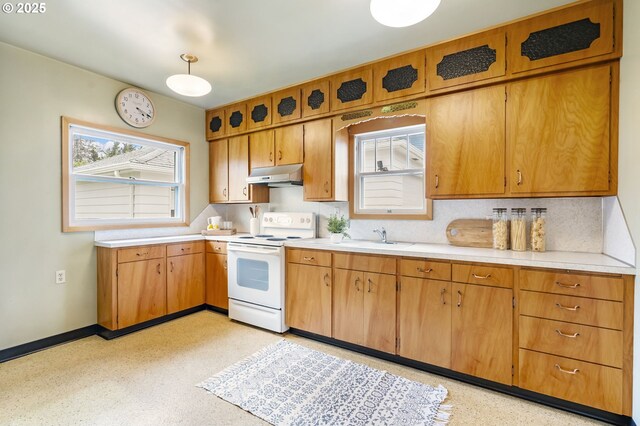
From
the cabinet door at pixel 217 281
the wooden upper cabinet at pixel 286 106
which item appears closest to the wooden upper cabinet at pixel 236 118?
the wooden upper cabinet at pixel 286 106

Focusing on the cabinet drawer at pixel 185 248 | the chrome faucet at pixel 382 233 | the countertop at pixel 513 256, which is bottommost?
the cabinet drawer at pixel 185 248

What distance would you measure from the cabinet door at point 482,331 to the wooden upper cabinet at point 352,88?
1.87 meters

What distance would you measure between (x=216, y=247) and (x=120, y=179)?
1.31 m

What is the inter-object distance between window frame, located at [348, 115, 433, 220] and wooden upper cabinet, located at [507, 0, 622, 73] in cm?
88

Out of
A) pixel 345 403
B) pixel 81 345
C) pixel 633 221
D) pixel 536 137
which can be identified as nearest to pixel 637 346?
pixel 633 221

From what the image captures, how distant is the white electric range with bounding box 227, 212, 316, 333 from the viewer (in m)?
3.09

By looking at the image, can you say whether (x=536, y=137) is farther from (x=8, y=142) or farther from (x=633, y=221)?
(x=8, y=142)

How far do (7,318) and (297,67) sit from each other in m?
3.40

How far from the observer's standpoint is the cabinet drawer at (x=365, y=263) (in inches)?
97.5

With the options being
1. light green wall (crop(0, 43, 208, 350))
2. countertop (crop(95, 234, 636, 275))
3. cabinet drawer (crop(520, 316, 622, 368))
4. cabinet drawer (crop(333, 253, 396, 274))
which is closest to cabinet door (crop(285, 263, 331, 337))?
cabinet drawer (crop(333, 253, 396, 274))

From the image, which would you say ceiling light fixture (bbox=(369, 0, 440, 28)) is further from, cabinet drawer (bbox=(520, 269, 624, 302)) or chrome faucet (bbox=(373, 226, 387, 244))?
chrome faucet (bbox=(373, 226, 387, 244))

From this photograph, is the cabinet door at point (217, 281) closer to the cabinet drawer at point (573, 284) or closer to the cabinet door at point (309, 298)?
the cabinet door at point (309, 298)

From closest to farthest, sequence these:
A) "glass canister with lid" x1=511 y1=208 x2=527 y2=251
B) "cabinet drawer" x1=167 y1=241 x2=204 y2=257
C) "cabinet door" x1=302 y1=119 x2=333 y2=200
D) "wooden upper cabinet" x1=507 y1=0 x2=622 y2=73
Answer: "wooden upper cabinet" x1=507 y1=0 x2=622 y2=73 < "glass canister with lid" x1=511 y1=208 x2=527 y2=251 < "cabinet door" x1=302 y1=119 x2=333 y2=200 < "cabinet drawer" x1=167 y1=241 x2=204 y2=257

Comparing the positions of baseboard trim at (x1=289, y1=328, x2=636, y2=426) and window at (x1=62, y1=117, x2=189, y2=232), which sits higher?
window at (x1=62, y1=117, x2=189, y2=232)
